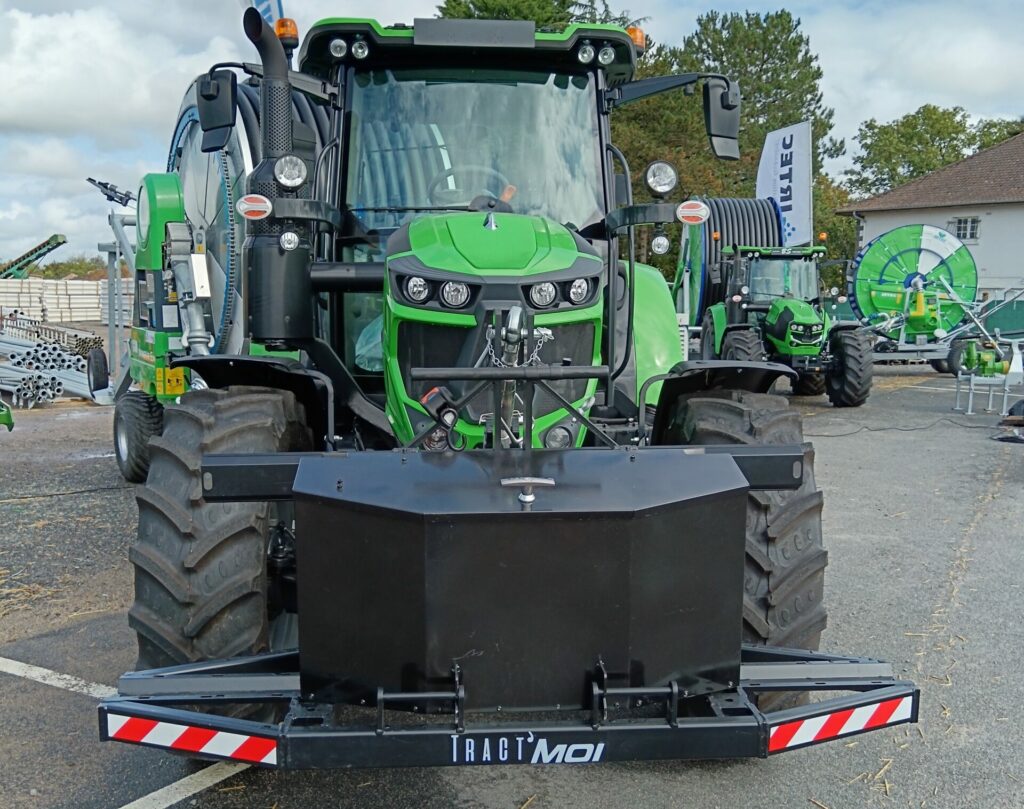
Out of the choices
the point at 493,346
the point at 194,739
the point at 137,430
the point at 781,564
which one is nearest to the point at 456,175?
the point at 493,346

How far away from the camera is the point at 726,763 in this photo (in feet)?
11.6

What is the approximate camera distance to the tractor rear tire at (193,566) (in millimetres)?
2957

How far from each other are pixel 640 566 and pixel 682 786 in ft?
4.35

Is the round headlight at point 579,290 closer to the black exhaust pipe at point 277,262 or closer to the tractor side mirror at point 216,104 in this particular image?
the black exhaust pipe at point 277,262

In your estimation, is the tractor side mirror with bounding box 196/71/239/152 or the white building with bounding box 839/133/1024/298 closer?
the tractor side mirror with bounding box 196/71/239/152

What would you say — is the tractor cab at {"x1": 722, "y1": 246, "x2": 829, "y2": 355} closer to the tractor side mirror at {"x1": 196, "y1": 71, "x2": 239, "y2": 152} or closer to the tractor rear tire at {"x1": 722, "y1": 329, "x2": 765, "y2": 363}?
the tractor rear tire at {"x1": 722, "y1": 329, "x2": 765, "y2": 363}

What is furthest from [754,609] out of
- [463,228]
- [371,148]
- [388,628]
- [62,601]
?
[62,601]

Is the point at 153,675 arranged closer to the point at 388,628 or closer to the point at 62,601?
the point at 388,628

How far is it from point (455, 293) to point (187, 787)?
1969mm

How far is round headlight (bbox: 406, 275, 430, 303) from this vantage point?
3.28m

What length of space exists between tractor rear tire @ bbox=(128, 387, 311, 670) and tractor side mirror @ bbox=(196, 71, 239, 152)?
148cm

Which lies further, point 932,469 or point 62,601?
point 932,469

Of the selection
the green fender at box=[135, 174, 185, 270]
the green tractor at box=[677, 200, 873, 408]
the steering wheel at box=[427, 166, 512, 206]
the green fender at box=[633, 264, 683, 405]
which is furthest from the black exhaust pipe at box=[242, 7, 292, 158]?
the green tractor at box=[677, 200, 873, 408]

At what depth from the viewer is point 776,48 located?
42.0m
